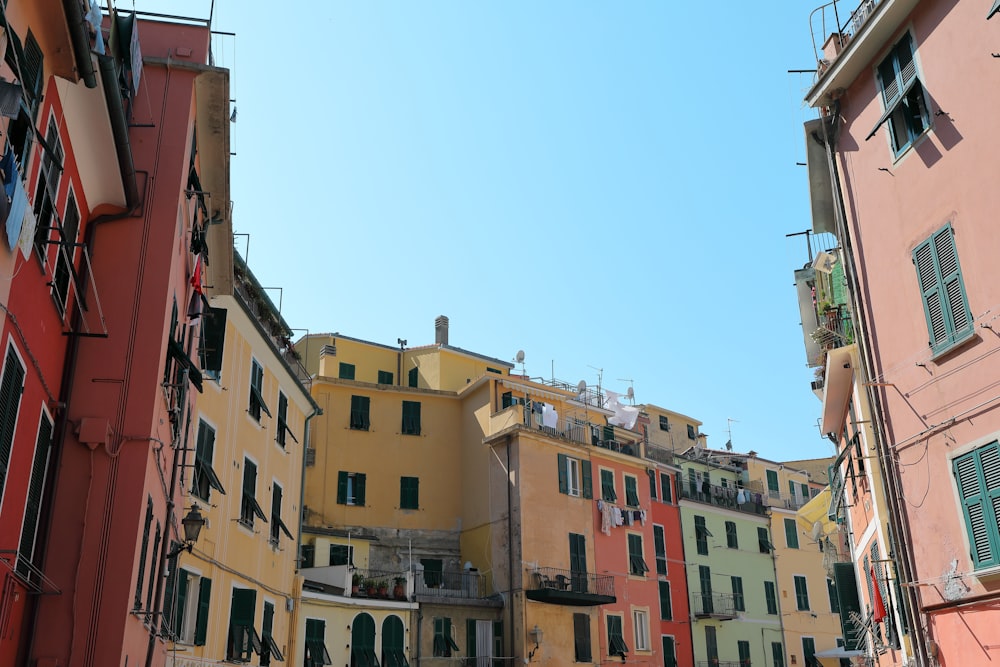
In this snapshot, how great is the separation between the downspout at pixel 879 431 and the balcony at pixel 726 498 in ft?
109

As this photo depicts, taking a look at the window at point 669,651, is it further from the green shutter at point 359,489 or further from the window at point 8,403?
the window at point 8,403

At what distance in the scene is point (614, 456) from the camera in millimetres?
43031

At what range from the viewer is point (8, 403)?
31.3ft

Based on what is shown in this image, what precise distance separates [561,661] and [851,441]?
64.8 feet

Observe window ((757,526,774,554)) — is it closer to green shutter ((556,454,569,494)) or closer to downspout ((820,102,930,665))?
green shutter ((556,454,569,494))

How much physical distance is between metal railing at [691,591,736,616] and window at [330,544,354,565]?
1770 cm

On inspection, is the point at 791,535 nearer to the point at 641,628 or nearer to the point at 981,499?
the point at 641,628

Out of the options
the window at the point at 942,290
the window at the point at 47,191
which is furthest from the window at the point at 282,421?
the window at the point at 942,290

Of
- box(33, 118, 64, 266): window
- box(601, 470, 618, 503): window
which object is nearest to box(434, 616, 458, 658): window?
box(601, 470, 618, 503): window

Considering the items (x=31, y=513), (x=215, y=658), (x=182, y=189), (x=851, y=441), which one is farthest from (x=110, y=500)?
(x=851, y=441)

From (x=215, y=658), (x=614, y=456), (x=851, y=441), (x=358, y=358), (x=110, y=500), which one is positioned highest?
(x=358, y=358)

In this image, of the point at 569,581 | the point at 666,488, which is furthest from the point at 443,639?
the point at 666,488

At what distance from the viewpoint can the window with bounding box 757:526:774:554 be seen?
165ft

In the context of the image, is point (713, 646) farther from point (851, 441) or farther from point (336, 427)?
point (851, 441)
